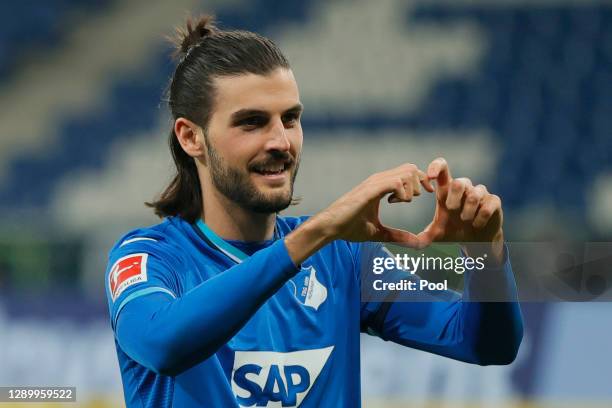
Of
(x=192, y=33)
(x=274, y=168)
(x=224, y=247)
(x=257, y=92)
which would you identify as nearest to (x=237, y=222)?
(x=224, y=247)

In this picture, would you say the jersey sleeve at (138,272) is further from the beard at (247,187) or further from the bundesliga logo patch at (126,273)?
the beard at (247,187)

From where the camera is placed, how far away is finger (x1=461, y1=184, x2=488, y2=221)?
2.02 meters

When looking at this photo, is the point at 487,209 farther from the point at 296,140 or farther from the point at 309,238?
the point at 296,140

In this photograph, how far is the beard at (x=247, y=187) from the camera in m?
2.36

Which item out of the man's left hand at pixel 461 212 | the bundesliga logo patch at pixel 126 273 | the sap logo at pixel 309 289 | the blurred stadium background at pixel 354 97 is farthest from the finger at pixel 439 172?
the blurred stadium background at pixel 354 97

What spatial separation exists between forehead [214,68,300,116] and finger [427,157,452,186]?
48 cm

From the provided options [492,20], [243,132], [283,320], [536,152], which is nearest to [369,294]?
[283,320]

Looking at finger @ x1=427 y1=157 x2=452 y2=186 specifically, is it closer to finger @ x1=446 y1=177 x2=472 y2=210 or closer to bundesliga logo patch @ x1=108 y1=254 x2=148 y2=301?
finger @ x1=446 y1=177 x2=472 y2=210

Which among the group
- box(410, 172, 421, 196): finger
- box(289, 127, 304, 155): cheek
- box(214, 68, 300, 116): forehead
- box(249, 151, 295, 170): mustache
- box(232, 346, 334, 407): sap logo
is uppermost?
box(214, 68, 300, 116): forehead

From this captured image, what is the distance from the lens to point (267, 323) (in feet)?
7.79

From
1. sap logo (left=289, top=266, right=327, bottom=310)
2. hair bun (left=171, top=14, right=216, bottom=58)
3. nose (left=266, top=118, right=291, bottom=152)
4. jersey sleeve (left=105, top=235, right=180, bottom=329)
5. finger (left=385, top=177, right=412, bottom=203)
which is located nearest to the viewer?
finger (left=385, top=177, right=412, bottom=203)

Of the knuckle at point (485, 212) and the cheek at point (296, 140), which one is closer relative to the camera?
the knuckle at point (485, 212)

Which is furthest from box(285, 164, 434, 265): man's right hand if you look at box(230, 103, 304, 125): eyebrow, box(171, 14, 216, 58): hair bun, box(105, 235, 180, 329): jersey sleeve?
box(171, 14, 216, 58): hair bun

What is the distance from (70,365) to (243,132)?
3.88 metres
